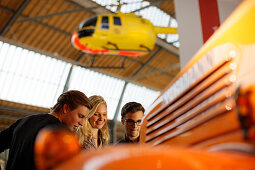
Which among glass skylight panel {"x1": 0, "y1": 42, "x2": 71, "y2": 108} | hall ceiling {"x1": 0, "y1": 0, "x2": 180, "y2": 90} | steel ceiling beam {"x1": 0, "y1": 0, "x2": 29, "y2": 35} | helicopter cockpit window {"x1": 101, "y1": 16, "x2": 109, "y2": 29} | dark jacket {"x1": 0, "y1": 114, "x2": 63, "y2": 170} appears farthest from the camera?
glass skylight panel {"x1": 0, "y1": 42, "x2": 71, "y2": 108}

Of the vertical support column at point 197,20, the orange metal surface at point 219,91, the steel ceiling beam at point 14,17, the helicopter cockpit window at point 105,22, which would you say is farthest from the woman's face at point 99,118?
the steel ceiling beam at point 14,17

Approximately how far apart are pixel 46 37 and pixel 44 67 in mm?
1564

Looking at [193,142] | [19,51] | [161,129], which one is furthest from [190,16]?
[19,51]

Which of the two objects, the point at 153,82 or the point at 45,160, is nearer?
the point at 45,160

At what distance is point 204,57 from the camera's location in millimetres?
1155

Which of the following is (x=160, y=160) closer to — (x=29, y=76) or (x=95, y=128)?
(x=95, y=128)

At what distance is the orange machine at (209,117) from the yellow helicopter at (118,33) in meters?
4.61

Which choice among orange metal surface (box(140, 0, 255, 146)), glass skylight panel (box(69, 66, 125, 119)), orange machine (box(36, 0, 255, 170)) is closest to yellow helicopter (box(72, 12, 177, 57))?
orange machine (box(36, 0, 255, 170))

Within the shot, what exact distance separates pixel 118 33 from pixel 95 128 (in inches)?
→ 124

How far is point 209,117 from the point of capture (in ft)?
3.25

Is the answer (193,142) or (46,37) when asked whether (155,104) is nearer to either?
(193,142)

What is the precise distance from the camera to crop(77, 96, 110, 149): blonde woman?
3055 millimetres

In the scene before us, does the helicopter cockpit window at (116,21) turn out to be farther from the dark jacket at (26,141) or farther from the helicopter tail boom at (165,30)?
the dark jacket at (26,141)

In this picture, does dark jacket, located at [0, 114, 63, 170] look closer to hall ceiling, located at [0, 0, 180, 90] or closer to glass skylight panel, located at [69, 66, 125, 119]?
hall ceiling, located at [0, 0, 180, 90]
